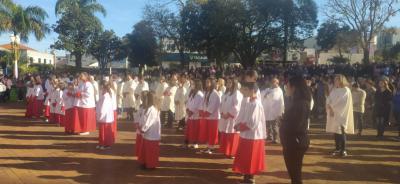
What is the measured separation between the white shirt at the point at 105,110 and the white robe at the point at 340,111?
17.1ft

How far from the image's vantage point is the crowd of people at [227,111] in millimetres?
6805

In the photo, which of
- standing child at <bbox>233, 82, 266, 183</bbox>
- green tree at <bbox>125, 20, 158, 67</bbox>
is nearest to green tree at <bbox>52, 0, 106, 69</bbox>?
green tree at <bbox>125, 20, 158, 67</bbox>

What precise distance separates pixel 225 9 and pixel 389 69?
11.1 m

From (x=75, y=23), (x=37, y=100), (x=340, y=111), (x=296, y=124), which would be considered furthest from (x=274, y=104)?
(x=75, y=23)

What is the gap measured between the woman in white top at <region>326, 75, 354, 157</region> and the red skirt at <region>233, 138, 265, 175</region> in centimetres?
324

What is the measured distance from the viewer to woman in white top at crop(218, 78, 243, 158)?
381 inches

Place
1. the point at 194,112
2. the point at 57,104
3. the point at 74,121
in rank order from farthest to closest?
the point at 57,104
the point at 74,121
the point at 194,112

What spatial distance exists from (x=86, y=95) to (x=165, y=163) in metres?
4.53

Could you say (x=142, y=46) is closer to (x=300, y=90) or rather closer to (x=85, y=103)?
(x=85, y=103)

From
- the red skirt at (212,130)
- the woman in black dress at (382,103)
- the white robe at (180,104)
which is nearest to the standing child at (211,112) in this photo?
the red skirt at (212,130)

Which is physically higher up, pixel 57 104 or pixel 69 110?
pixel 57 104

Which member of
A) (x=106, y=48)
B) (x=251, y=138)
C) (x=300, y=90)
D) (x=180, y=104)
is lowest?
(x=251, y=138)

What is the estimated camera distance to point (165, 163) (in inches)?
374

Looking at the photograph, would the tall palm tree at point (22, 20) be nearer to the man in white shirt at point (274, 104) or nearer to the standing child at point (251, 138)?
the man in white shirt at point (274, 104)
